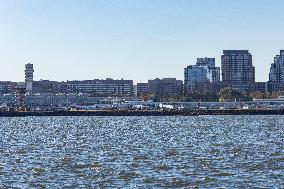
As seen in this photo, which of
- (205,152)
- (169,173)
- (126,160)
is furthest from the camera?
(205,152)

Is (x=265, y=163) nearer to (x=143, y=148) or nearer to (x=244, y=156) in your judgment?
(x=244, y=156)

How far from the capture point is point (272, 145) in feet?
199

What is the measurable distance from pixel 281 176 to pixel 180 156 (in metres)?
13.2

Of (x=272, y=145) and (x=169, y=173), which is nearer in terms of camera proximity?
(x=169, y=173)

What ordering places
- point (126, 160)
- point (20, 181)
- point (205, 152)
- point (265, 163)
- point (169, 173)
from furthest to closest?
point (205, 152) < point (126, 160) < point (265, 163) < point (169, 173) < point (20, 181)

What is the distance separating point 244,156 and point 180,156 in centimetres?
426

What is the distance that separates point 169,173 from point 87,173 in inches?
172

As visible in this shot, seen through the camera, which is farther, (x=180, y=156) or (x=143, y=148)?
(x=143, y=148)

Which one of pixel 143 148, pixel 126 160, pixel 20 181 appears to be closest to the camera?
pixel 20 181

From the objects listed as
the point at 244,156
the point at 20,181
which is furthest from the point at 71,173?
the point at 244,156

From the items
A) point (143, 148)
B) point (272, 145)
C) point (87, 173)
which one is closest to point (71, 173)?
point (87, 173)

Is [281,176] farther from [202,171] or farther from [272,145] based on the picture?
[272,145]

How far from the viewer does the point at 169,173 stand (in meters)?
39.4

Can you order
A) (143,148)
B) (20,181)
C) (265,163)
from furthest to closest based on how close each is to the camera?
(143,148) → (265,163) → (20,181)
